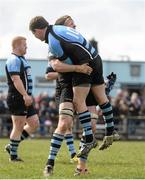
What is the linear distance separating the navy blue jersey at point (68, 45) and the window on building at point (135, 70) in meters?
37.7

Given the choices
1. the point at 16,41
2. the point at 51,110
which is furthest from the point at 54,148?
the point at 51,110

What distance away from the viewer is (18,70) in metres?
11.7

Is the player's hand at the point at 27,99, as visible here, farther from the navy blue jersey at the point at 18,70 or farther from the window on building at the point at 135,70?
the window on building at the point at 135,70

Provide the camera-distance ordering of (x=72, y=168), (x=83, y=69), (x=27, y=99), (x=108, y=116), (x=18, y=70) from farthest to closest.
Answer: (x=18, y=70) < (x=27, y=99) < (x=72, y=168) < (x=108, y=116) < (x=83, y=69)

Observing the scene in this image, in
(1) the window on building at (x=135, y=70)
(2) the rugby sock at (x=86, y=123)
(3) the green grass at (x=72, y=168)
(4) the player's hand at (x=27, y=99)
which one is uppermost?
(1) the window on building at (x=135, y=70)

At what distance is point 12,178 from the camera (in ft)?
28.5

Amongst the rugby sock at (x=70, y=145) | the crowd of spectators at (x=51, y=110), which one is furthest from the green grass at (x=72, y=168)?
the crowd of spectators at (x=51, y=110)

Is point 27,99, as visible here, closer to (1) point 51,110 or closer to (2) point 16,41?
(2) point 16,41

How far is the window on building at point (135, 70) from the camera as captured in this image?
155 ft

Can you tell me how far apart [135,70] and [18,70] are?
36532 mm

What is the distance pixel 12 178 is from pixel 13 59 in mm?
3535

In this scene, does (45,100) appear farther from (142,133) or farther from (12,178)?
(12,178)

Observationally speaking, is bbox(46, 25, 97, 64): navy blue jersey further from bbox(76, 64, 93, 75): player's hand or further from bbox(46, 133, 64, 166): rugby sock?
bbox(46, 133, 64, 166): rugby sock

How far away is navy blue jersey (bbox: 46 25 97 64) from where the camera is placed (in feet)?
30.1
